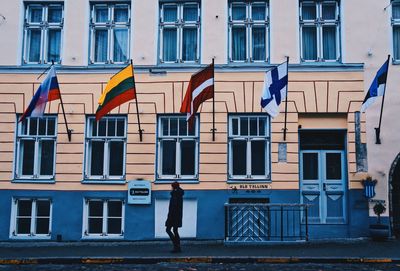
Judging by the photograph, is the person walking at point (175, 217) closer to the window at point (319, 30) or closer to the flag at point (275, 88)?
the flag at point (275, 88)

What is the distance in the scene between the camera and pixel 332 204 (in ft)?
55.4

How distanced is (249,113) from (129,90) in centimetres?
400

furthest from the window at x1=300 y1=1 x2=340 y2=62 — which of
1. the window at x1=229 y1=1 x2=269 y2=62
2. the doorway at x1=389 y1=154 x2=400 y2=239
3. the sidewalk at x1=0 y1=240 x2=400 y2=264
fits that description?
the sidewalk at x1=0 y1=240 x2=400 y2=264

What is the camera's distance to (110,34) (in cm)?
1775

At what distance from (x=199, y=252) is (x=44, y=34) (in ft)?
30.0

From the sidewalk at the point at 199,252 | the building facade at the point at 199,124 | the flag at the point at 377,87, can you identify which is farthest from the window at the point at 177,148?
the flag at the point at 377,87

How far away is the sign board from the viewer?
54.7 feet

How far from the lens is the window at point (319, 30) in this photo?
57.0 feet

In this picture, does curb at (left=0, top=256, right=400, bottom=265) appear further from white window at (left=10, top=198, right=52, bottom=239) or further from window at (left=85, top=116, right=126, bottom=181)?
window at (left=85, top=116, right=126, bottom=181)

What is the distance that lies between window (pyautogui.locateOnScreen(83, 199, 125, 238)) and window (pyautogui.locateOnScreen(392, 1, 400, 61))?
32.6 feet

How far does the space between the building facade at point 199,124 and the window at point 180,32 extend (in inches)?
1.5

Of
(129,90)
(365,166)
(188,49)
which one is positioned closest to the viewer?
(129,90)

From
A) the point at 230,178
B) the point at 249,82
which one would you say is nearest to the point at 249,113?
the point at 249,82

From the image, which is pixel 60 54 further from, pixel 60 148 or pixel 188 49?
pixel 188 49
